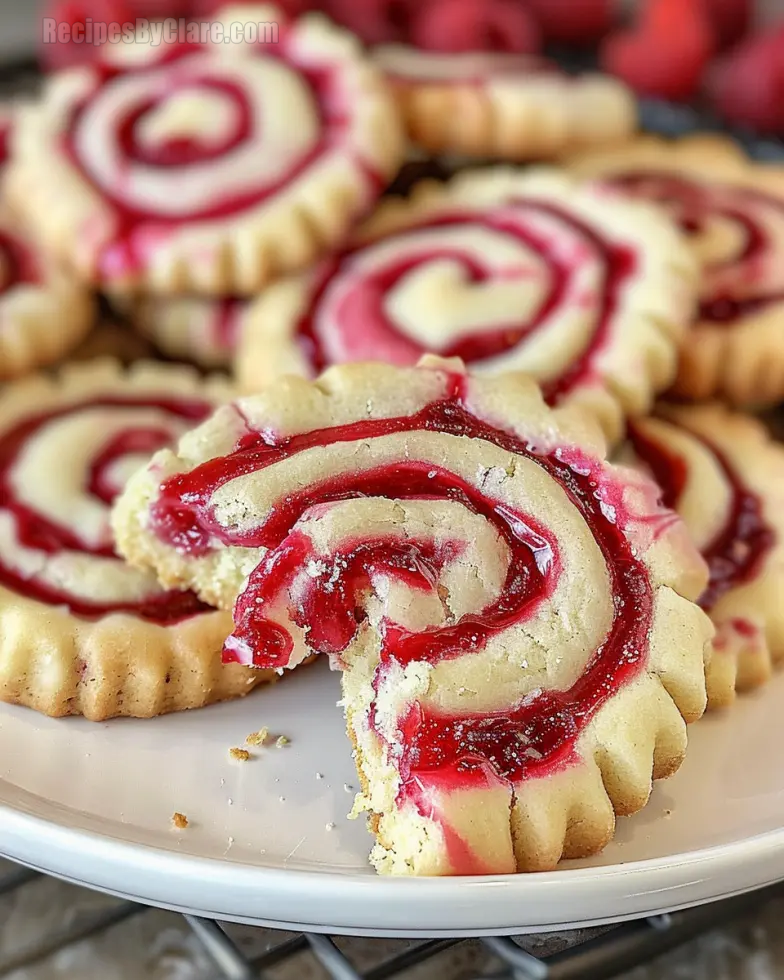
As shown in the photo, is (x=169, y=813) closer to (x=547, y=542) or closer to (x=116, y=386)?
(x=547, y=542)

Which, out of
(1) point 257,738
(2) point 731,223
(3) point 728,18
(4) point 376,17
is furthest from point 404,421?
(3) point 728,18

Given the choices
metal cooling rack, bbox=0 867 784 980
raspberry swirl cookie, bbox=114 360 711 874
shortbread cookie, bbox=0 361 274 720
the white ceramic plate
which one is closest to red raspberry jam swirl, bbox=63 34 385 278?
shortbread cookie, bbox=0 361 274 720

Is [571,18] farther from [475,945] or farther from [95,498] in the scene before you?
[475,945]

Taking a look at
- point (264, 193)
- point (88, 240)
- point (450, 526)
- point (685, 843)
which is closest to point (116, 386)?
point (88, 240)

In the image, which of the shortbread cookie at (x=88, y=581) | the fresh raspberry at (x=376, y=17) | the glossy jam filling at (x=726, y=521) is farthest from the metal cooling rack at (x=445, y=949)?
the fresh raspberry at (x=376, y=17)

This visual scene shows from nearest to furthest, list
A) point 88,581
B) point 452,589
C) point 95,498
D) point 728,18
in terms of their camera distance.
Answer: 1. point 452,589
2. point 88,581
3. point 95,498
4. point 728,18
